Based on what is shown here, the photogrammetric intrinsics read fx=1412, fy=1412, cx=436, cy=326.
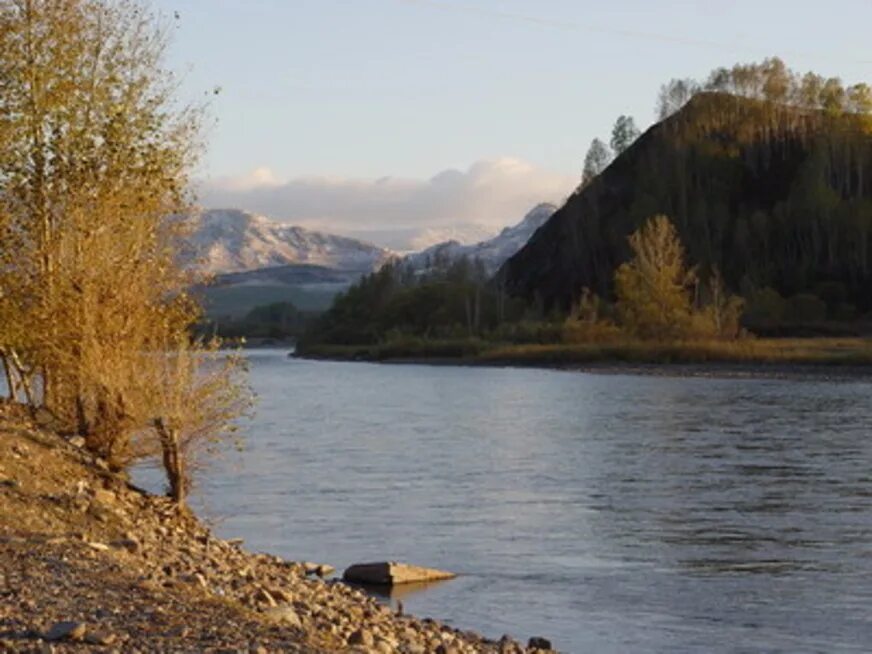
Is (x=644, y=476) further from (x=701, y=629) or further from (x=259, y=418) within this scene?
(x=259, y=418)

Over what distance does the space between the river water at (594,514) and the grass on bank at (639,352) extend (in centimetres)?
3934

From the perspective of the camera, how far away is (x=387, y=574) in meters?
19.9

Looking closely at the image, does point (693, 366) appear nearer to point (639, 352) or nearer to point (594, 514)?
point (639, 352)

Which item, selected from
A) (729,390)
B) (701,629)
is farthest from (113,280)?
(729,390)

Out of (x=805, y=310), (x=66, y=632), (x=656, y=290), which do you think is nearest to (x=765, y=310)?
(x=805, y=310)

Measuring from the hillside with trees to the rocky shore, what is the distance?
417 feet

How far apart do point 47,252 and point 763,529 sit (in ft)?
45.4

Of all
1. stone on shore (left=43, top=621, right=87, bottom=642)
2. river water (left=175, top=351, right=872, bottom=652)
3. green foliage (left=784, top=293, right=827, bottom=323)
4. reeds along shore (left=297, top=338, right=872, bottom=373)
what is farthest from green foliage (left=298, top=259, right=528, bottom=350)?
stone on shore (left=43, top=621, right=87, bottom=642)

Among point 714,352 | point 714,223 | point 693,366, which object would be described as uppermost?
point 714,223

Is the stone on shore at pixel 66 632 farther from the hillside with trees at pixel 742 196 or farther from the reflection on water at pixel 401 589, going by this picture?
the hillside with trees at pixel 742 196

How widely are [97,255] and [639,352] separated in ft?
296

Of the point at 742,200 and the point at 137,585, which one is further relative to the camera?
the point at 742,200

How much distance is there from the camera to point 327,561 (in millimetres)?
22156

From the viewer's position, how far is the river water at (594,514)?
18391 mm
